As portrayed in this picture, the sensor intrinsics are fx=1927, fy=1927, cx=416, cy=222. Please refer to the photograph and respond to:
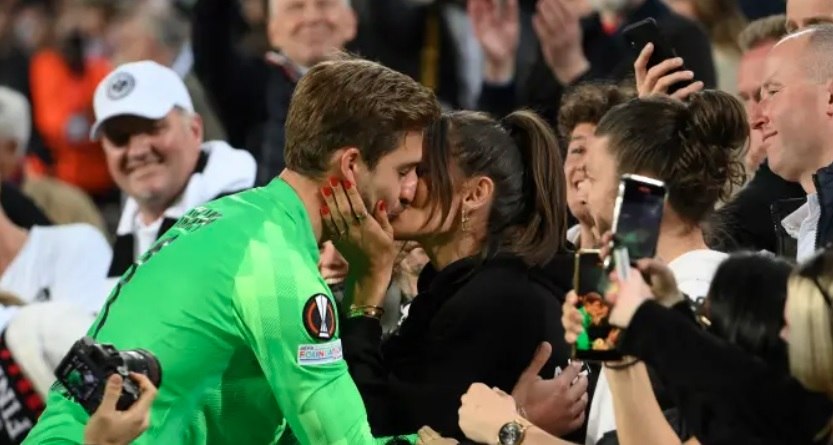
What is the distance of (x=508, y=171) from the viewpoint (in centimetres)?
473

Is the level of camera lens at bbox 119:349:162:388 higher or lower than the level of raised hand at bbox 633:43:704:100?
lower

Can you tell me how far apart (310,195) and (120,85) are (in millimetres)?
3036

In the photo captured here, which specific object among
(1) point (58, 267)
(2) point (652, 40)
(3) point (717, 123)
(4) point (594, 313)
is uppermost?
(2) point (652, 40)

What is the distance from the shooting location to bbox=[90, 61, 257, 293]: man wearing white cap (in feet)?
Answer: 23.2

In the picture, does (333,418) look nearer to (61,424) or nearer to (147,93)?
(61,424)

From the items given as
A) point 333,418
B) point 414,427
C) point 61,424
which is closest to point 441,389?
point 414,427

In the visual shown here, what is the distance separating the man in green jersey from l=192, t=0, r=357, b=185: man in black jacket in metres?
3.29

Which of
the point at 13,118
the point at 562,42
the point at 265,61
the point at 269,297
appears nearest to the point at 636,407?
the point at 269,297

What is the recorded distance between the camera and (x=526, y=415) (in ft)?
14.7

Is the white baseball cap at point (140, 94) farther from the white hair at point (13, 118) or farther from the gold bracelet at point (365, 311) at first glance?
the gold bracelet at point (365, 311)

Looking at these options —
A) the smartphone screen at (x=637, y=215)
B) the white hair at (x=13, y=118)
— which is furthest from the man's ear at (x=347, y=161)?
the white hair at (x=13, y=118)

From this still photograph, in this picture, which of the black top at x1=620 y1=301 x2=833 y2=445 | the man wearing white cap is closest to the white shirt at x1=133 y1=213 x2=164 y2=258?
the man wearing white cap

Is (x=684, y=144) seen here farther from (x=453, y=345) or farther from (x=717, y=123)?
(x=453, y=345)

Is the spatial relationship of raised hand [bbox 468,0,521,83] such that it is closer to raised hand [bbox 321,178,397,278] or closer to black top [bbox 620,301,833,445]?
raised hand [bbox 321,178,397,278]
